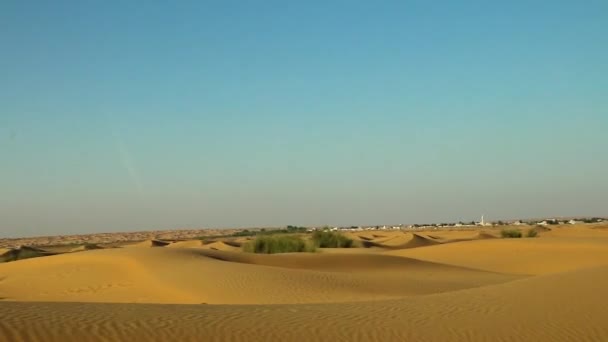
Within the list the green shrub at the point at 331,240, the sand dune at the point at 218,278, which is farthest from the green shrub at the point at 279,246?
the sand dune at the point at 218,278

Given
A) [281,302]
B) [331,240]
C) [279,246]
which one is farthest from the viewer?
[331,240]

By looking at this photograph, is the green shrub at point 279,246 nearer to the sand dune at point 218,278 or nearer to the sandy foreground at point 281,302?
the sand dune at point 218,278

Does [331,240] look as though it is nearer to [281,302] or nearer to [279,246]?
[279,246]

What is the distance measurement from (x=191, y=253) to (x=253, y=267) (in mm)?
6765

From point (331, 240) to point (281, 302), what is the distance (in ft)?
109

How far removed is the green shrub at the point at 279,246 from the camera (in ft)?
131

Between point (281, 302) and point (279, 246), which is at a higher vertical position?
point (279, 246)

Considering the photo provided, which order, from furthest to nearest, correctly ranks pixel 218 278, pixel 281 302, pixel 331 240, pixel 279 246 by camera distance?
pixel 331 240
pixel 279 246
pixel 218 278
pixel 281 302

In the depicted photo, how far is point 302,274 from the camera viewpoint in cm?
2114

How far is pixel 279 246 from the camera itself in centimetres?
4000

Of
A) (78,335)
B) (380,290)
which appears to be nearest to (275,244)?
(380,290)

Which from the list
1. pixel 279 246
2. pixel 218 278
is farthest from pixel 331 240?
pixel 218 278

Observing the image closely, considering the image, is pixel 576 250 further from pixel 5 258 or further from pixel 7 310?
pixel 5 258

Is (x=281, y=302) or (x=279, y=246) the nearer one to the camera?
(x=281, y=302)
